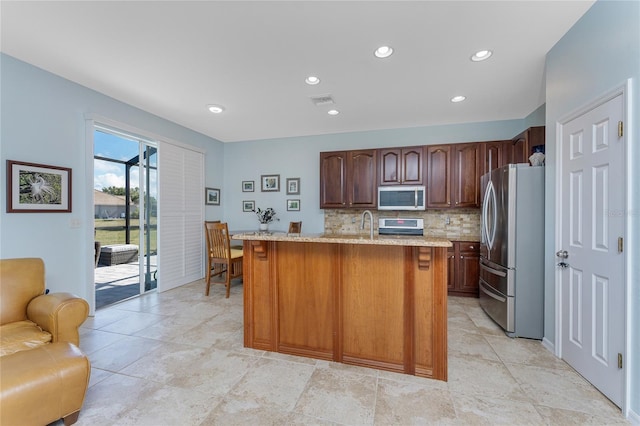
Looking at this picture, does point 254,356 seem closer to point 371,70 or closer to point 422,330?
point 422,330

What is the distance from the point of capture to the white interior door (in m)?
1.68

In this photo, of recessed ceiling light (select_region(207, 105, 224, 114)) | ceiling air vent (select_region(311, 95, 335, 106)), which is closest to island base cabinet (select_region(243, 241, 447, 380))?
ceiling air vent (select_region(311, 95, 335, 106))

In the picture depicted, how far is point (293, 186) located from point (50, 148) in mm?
3309

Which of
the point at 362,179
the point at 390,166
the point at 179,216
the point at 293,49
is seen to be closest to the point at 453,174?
the point at 390,166

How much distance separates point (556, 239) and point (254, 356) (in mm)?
2814

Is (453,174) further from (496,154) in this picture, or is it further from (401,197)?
(401,197)

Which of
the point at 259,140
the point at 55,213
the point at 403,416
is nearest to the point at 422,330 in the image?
the point at 403,416

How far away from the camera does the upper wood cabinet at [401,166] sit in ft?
13.7

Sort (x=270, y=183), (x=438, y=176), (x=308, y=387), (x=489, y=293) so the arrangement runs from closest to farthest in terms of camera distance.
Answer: (x=308, y=387) < (x=489, y=293) < (x=438, y=176) < (x=270, y=183)

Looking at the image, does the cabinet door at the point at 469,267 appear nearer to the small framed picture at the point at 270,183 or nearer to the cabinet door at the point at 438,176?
the cabinet door at the point at 438,176

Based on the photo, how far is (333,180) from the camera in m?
4.58

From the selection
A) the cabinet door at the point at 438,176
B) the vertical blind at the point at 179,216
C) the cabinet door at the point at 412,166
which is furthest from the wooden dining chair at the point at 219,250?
the cabinet door at the point at 438,176

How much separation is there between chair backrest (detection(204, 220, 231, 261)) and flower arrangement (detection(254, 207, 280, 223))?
117cm

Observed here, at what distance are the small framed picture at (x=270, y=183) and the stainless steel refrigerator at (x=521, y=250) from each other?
367cm
